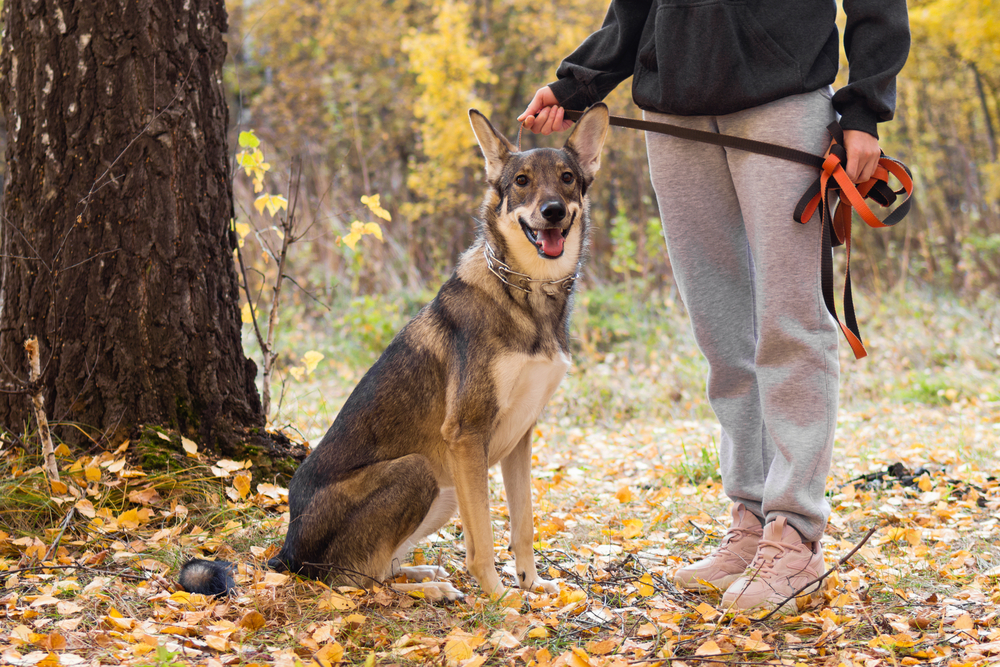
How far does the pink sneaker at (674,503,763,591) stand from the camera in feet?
8.88

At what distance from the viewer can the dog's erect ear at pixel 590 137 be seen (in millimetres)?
2902

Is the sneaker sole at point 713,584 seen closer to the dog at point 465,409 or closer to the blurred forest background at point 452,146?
the dog at point 465,409

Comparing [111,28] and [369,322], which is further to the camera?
[369,322]

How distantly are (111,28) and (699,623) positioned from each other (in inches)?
128

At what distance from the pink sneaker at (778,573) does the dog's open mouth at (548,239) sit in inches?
47.7

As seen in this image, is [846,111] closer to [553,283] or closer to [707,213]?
[707,213]

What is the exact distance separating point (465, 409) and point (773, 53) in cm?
155

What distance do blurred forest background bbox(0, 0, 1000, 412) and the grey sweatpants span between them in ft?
15.0

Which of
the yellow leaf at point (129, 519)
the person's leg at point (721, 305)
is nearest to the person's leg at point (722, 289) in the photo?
the person's leg at point (721, 305)

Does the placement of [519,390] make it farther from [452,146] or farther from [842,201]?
[452,146]

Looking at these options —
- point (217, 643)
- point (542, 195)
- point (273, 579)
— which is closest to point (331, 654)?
point (217, 643)

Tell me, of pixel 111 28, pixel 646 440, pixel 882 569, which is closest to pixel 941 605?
pixel 882 569

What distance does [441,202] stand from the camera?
1099 centimetres

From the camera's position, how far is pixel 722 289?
2.78m
